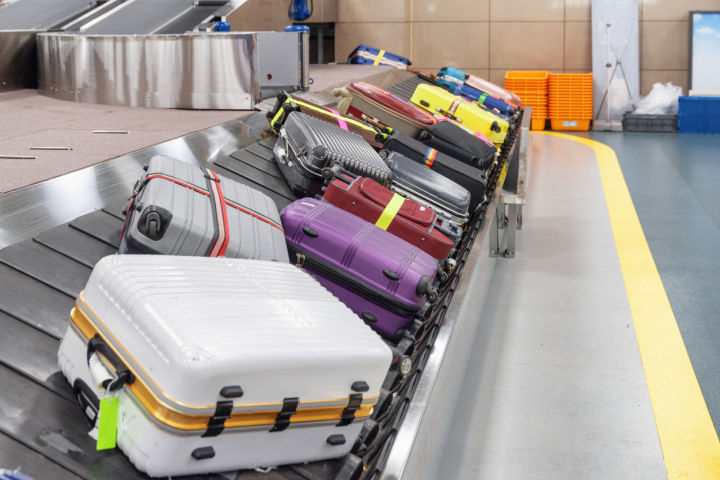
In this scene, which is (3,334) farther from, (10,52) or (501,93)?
(501,93)

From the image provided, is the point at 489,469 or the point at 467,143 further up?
the point at 467,143

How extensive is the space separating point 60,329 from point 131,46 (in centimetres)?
384

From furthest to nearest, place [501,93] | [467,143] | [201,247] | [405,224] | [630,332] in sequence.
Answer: [501,93]
[467,143]
[630,332]
[405,224]
[201,247]

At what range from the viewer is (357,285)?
101 inches

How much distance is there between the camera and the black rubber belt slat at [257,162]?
3.71 meters

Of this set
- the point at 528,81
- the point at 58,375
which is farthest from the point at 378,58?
the point at 58,375

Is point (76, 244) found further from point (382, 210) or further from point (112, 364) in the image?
point (382, 210)

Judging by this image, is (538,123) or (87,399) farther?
(538,123)

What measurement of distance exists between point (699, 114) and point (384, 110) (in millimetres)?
7938

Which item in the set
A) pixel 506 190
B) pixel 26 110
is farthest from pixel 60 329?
pixel 26 110

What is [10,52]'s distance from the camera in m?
6.71

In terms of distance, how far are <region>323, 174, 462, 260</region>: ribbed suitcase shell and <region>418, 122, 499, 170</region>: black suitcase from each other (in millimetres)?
1566

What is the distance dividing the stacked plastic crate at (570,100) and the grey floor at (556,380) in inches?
248

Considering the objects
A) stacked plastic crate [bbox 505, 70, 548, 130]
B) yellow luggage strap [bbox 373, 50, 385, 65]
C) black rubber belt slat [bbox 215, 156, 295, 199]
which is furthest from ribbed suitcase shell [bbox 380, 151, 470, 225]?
stacked plastic crate [bbox 505, 70, 548, 130]
